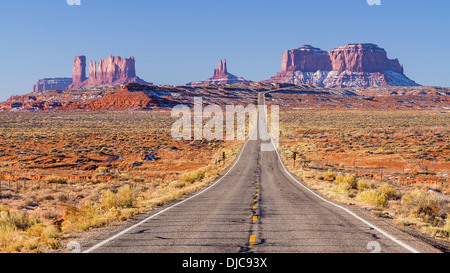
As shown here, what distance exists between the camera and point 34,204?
1809 cm

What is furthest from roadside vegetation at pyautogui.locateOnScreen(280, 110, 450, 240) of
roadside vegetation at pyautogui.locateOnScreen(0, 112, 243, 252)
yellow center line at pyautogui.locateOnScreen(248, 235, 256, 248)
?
roadside vegetation at pyautogui.locateOnScreen(0, 112, 243, 252)

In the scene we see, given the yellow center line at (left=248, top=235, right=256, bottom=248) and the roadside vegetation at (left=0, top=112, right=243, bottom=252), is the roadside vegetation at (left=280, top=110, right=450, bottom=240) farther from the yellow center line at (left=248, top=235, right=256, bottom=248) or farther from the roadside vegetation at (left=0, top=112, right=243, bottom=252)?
the roadside vegetation at (left=0, top=112, right=243, bottom=252)

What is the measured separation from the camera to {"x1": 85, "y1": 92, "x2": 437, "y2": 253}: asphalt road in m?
7.17

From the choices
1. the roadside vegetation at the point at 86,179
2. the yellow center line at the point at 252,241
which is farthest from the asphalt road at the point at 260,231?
the roadside vegetation at the point at 86,179

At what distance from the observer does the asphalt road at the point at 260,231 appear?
717cm

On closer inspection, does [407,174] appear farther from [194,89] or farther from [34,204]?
[194,89]

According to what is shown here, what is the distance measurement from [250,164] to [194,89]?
154m

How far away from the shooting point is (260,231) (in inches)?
341

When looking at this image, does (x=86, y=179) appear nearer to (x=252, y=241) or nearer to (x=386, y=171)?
(x=252, y=241)

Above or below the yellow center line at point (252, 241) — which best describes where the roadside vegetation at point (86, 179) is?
below

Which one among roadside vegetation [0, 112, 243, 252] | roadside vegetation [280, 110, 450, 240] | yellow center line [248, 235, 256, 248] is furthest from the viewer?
roadside vegetation [280, 110, 450, 240]

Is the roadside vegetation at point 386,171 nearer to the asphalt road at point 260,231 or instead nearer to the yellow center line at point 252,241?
the asphalt road at point 260,231

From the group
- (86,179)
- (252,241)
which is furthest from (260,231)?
(86,179)
